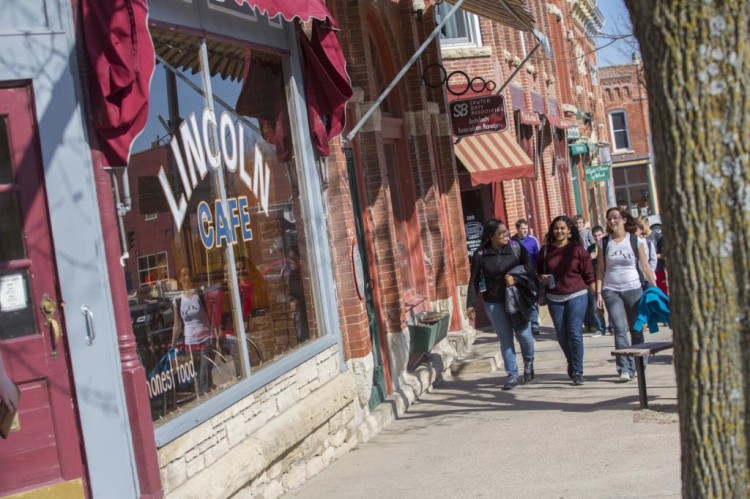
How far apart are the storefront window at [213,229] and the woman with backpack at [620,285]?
369 cm

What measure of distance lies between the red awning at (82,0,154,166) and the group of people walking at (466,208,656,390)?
6571 mm

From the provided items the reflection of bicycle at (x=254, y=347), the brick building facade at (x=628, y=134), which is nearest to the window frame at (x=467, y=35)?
the reflection of bicycle at (x=254, y=347)

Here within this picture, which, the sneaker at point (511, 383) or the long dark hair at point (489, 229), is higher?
the long dark hair at point (489, 229)

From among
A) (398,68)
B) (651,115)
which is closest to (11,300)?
(651,115)

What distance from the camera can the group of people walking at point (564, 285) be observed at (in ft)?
37.2

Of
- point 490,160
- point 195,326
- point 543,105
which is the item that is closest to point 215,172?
point 195,326

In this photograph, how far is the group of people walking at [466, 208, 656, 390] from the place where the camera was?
37.2 ft

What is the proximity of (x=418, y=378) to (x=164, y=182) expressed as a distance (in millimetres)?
5947

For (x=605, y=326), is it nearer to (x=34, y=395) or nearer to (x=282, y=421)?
(x=282, y=421)

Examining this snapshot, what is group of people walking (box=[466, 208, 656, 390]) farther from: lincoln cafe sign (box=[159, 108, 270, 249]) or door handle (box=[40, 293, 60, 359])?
door handle (box=[40, 293, 60, 359])

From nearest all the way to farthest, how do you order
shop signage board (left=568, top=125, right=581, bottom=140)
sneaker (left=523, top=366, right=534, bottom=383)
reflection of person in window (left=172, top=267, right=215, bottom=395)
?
reflection of person in window (left=172, top=267, right=215, bottom=395) < sneaker (left=523, top=366, right=534, bottom=383) < shop signage board (left=568, top=125, right=581, bottom=140)

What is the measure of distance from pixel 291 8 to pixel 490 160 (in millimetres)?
10675

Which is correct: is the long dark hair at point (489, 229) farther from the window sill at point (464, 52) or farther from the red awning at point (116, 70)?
the window sill at point (464, 52)

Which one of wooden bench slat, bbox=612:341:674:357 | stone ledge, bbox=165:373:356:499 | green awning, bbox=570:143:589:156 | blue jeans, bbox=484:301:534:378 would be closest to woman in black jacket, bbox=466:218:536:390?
blue jeans, bbox=484:301:534:378
